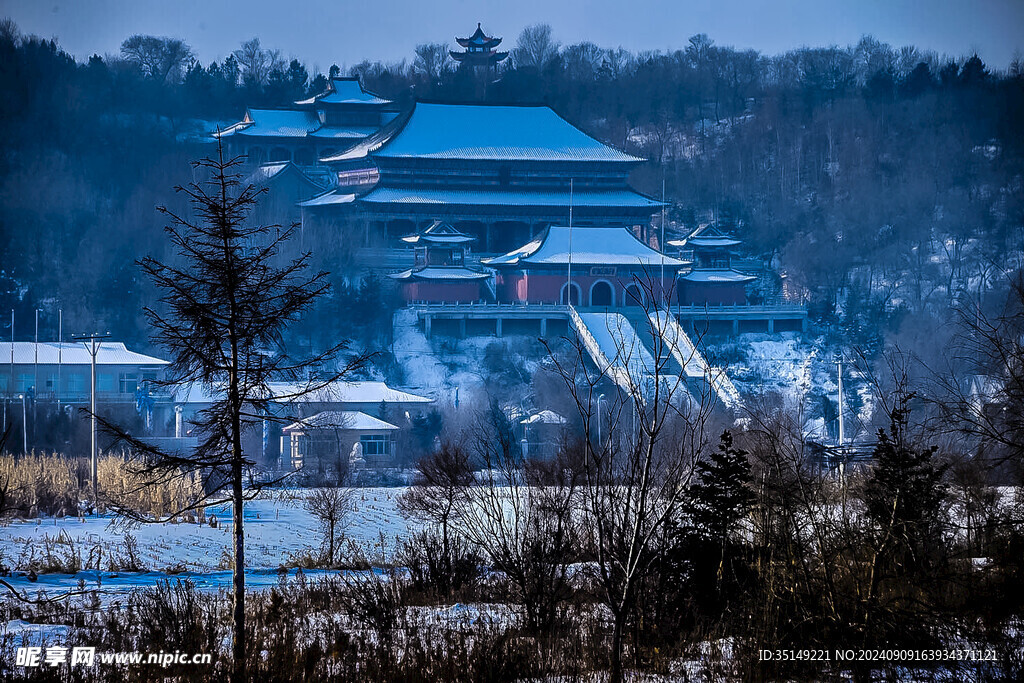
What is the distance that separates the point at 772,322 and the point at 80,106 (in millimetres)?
39504

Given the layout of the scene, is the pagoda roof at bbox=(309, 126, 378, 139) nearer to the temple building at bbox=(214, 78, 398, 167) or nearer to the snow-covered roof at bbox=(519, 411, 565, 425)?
the temple building at bbox=(214, 78, 398, 167)

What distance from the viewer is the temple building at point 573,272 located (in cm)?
4338

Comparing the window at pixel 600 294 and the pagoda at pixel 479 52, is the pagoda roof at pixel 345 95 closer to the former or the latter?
the pagoda at pixel 479 52

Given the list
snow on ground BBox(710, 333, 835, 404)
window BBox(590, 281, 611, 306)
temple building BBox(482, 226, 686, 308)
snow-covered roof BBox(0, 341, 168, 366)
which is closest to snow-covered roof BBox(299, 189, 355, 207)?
temple building BBox(482, 226, 686, 308)

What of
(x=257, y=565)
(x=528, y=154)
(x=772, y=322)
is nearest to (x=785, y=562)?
(x=257, y=565)

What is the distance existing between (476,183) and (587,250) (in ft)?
35.1

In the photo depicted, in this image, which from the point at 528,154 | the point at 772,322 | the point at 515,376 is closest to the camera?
the point at 515,376

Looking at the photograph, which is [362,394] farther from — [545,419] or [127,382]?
[127,382]

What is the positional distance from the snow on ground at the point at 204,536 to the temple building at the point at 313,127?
137 ft

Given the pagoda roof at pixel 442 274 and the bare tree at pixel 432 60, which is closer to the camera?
the pagoda roof at pixel 442 274

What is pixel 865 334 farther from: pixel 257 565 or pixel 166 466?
pixel 166 466

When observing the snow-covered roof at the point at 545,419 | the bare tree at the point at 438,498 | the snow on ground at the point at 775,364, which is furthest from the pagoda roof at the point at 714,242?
the bare tree at the point at 438,498

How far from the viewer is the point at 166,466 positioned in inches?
303

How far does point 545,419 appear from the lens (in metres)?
31.6
